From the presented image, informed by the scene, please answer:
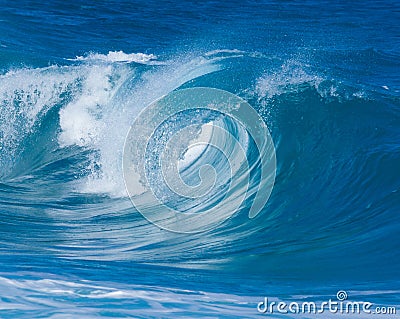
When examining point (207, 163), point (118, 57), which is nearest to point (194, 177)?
point (207, 163)

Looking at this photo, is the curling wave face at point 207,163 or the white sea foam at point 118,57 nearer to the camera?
the curling wave face at point 207,163

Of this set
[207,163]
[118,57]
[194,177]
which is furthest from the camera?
[118,57]

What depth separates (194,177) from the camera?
30.2 ft

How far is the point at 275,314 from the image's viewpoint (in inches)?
171

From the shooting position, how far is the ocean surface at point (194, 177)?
16.1ft

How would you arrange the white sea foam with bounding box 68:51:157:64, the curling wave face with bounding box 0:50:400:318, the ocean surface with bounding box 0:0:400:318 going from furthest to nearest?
the white sea foam with bounding box 68:51:157:64 → the curling wave face with bounding box 0:50:400:318 → the ocean surface with bounding box 0:0:400:318

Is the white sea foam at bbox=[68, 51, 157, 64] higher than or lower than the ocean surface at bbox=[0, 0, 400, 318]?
higher

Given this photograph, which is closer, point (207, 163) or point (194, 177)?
point (194, 177)

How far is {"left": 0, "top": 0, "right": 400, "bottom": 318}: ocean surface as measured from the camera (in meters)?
4.89

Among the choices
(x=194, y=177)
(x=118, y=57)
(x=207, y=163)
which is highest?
(x=118, y=57)

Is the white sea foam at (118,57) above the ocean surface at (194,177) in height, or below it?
above

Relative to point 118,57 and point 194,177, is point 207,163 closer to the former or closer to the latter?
point 194,177

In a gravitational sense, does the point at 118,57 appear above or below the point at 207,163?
above

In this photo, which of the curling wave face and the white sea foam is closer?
the curling wave face
